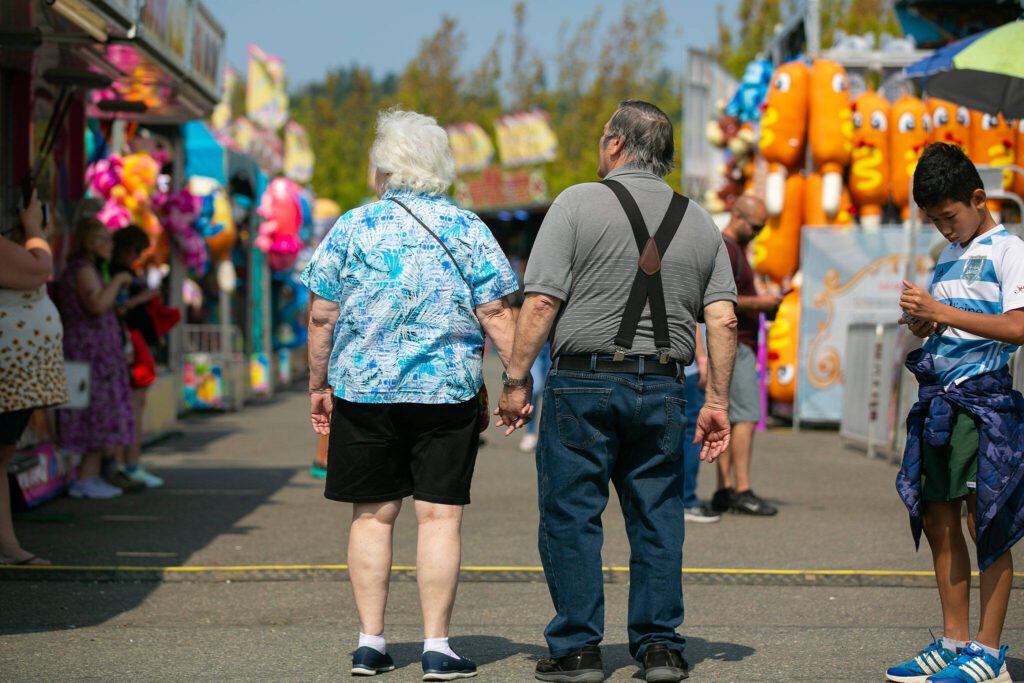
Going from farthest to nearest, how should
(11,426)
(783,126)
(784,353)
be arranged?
1. (783,126)
2. (784,353)
3. (11,426)

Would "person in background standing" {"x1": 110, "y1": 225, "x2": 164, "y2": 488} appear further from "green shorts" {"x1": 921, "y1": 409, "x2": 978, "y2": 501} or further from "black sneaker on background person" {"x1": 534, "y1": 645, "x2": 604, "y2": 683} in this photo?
"green shorts" {"x1": 921, "y1": 409, "x2": 978, "y2": 501}

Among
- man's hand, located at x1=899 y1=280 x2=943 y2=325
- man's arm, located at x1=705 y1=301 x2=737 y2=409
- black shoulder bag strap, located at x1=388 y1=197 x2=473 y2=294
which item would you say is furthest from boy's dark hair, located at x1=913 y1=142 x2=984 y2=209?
black shoulder bag strap, located at x1=388 y1=197 x2=473 y2=294

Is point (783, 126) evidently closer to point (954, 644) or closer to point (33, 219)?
point (33, 219)

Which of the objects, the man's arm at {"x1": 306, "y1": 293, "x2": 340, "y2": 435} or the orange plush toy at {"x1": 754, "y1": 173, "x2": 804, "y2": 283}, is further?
the orange plush toy at {"x1": 754, "y1": 173, "x2": 804, "y2": 283}

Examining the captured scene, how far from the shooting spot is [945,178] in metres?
4.50

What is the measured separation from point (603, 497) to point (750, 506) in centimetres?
413

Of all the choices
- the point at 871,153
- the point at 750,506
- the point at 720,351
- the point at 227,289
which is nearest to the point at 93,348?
the point at 750,506

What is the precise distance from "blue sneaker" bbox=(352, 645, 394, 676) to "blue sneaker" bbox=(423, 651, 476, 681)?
159 millimetres

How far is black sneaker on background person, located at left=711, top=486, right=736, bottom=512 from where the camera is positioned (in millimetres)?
8625

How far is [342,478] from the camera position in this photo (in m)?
4.68

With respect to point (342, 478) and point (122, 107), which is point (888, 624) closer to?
point (342, 478)

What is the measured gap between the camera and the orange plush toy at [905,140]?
48.5 ft

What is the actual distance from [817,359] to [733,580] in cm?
820

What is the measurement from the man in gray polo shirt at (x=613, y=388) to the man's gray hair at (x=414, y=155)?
17.9 inches
